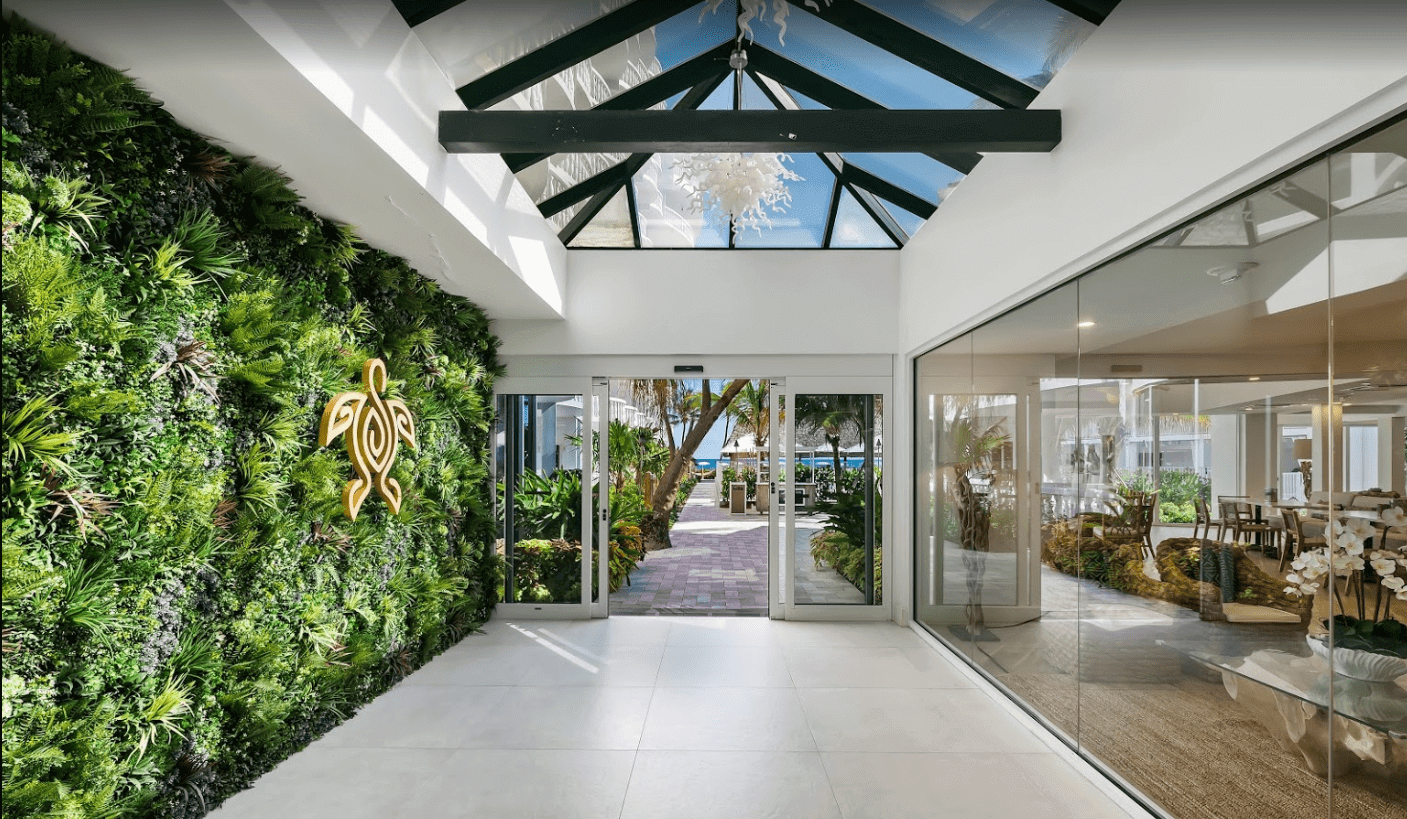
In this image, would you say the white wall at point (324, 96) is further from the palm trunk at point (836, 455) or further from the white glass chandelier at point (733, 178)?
the palm trunk at point (836, 455)

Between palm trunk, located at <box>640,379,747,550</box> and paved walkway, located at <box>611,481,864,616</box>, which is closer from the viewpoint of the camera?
paved walkway, located at <box>611,481,864,616</box>

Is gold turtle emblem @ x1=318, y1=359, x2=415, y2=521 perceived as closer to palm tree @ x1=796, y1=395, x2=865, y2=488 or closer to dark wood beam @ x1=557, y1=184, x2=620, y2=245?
dark wood beam @ x1=557, y1=184, x2=620, y2=245

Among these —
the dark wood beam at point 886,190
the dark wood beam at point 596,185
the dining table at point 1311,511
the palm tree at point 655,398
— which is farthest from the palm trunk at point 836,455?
the palm tree at point 655,398

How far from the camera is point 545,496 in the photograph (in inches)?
258

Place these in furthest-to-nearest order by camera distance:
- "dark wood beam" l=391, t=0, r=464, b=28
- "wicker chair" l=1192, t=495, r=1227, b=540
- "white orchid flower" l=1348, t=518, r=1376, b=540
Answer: "dark wood beam" l=391, t=0, r=464, b=28
"wicker chair" l=1192, t=495, r=1227, b=540
"white orchid flower" l=1348, t=518, r=1376, b=540

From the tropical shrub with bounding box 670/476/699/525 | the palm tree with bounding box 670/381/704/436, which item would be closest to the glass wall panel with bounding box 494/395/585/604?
the tropical shrub with bounding box 670/476/699/525

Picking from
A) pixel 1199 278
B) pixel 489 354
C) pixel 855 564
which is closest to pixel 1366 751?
pixel 1199 278

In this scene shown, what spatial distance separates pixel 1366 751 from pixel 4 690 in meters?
3.72

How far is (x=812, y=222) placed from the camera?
635 cm

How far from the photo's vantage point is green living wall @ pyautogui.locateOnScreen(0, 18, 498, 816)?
2.13 metres

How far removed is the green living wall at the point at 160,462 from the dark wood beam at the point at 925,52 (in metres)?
2.79

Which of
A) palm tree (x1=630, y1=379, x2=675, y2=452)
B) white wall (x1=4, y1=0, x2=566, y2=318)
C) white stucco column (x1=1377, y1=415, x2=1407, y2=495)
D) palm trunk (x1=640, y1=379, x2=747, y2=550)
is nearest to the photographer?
white stucco column (x1=1377, y1=415, x2=1407, y2=495)

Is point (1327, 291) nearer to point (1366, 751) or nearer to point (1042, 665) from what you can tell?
point (1366, 751)

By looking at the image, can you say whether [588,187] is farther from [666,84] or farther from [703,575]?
[703,575]
